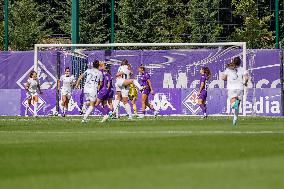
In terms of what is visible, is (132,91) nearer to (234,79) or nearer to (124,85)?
(124,85)

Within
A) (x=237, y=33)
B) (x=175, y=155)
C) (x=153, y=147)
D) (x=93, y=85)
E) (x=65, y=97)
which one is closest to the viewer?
(x=175, y=155)

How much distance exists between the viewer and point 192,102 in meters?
40.3

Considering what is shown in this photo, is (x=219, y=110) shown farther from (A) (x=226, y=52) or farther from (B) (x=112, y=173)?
(B) (x=112, y=173)

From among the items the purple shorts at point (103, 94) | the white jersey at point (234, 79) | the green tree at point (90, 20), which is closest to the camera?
the white jersey at point (234, 79)

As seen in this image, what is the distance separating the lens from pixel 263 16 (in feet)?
211

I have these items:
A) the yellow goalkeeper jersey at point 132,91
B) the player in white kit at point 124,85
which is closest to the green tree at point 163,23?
the yellow goalkeeper jersey at point 132,91

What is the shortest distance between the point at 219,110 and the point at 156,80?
3.21m

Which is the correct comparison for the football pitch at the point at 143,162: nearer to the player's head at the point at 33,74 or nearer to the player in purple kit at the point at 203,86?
the player in purple kit at the point at 203,86

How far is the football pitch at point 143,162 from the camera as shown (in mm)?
10039

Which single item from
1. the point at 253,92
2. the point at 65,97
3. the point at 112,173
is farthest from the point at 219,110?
the point at 112,173

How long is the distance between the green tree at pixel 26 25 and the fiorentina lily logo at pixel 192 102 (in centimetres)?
A: 2225

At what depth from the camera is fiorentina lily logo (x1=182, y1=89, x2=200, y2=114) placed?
40250mm

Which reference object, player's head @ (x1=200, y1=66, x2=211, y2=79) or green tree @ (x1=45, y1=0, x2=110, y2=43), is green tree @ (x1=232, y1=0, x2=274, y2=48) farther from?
player's head @ (x1=200, y1=66, x2=211, y2=79)

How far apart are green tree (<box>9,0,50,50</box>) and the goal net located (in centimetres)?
1799
